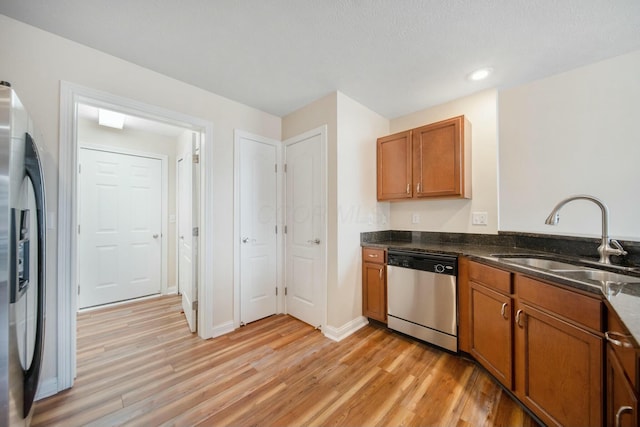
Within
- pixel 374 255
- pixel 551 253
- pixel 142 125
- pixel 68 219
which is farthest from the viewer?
pixel 142 125

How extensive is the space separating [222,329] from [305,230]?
Result: 1308 millimetres

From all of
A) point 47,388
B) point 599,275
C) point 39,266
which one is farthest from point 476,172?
point 47,388

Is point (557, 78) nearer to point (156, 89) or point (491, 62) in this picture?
point (491, 62)

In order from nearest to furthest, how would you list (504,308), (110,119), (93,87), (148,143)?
(504,308), (93,87), (110,119), (148,143)

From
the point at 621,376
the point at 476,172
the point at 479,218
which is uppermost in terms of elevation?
the point at 476,172

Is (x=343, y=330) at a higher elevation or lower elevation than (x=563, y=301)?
lower

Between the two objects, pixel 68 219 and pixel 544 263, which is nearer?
pixel 68 219

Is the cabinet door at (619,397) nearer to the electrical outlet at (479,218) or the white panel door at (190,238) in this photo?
the electrical outlet at (479,218)

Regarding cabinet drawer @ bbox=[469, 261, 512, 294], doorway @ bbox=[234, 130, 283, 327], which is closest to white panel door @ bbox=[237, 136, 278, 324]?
doorway @ bbox=[234, 130, 283, 327]

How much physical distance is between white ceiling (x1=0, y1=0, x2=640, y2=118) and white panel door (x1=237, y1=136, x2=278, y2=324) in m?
0.77

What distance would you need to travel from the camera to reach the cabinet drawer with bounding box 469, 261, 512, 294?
61.3 inches

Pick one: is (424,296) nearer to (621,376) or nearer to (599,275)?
(599,275)

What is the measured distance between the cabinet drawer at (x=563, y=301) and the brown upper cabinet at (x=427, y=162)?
3.45 feet

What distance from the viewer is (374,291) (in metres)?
2.52
